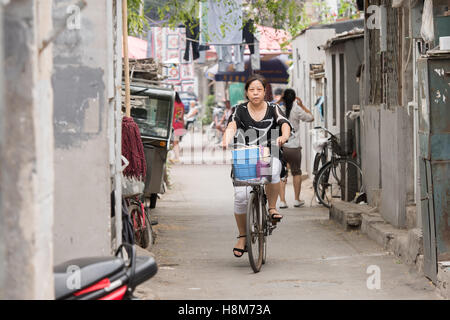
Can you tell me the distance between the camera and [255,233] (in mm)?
8664

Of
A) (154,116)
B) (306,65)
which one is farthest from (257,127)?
(306,65)

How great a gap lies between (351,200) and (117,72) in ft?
25.3

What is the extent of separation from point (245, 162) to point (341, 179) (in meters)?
7.01

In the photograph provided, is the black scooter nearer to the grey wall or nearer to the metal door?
the metal door

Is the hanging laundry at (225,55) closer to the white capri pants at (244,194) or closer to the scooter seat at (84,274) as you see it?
the white capri pants at (244,194)

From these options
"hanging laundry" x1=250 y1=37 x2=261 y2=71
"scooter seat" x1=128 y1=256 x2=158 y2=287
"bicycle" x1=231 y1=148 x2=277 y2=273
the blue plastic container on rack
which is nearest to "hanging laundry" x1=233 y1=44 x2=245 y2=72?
"hanging laundry" x1=250 y1=37 x2=261 y2=71

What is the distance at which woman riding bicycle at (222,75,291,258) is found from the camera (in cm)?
890

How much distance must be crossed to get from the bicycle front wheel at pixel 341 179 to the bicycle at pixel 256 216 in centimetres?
570

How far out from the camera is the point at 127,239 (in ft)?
27.9

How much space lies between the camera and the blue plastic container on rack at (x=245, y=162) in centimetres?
838

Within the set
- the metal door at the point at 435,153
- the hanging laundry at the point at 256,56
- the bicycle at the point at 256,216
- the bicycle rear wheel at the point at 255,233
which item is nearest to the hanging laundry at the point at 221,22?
the hanging laundry at the point at 256,56

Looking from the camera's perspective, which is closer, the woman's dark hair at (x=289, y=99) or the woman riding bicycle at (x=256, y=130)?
the woman riding bicycle at (x=256, y=130)

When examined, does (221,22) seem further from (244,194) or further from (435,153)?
(435,153)

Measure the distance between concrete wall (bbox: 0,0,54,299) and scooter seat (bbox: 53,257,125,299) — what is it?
24 cm
